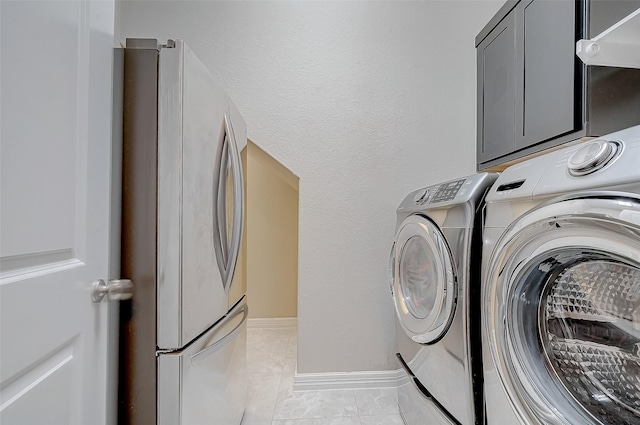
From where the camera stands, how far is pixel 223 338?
1.29 metres

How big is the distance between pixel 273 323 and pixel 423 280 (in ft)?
6.49

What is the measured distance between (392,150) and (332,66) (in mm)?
655

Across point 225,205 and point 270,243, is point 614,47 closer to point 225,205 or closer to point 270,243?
point 225,205

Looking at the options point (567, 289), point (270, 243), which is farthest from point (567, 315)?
point (270, 243)

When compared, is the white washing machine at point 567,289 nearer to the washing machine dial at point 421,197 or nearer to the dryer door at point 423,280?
the dryer door at point 423,280

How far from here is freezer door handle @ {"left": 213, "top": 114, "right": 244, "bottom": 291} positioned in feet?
4.11

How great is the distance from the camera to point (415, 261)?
1.51 meters

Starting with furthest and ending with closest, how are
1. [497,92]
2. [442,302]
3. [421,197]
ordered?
[497,92] < [421,197] < [442,302]

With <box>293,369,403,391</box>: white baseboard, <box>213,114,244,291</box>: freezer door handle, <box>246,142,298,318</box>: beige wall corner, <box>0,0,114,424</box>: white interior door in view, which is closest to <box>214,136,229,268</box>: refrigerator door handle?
<box>213,114,244,291</box>: freezer door handle

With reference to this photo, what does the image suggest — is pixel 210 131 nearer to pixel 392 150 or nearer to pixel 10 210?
pixel 10 210

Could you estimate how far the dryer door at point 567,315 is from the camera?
665 mm

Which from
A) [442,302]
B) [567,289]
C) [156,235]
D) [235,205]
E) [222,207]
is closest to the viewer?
[567,289]

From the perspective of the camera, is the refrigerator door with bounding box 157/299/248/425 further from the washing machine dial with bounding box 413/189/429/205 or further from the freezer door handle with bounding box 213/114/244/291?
the washing machine dial with bounding box 413/189/429/205

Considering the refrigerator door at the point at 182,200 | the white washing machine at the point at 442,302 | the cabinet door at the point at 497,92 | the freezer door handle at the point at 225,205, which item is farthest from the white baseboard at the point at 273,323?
the cabinet door at the point at 497,92
